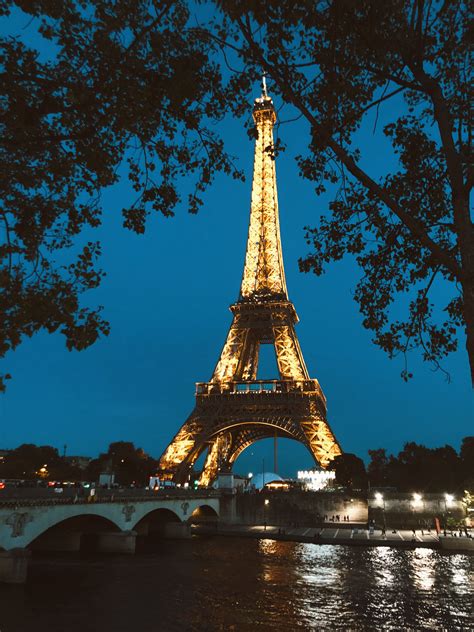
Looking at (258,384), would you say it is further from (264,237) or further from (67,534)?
(67,534)

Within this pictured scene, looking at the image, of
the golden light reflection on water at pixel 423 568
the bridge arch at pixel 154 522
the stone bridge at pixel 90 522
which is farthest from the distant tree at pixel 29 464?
the golden light reflection on water at pixel 423 568

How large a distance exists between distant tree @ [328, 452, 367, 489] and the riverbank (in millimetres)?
6803

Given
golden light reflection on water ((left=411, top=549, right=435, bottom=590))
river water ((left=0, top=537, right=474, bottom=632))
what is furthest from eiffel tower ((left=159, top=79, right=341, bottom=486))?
river water ((left=0, top=537, right=474, bottom=632))

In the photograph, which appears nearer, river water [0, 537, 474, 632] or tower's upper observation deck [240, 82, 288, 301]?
river water [0, 537, 474, 632]

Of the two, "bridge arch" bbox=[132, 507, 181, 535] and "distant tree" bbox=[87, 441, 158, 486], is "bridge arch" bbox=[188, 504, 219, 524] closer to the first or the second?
"bridge arch" bbox=[132, 507, 181, 535]

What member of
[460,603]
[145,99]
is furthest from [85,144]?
[460,603]

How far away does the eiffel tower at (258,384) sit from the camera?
59875 mm

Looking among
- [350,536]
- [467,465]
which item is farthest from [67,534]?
[467,465]

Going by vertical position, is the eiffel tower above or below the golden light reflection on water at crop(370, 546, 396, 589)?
above

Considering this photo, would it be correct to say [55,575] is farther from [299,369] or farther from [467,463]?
[467,463]

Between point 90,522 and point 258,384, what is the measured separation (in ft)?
101

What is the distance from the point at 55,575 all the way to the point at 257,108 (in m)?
68.3

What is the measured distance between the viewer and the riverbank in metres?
41.5

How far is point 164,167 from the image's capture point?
458 inches
